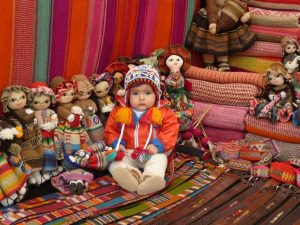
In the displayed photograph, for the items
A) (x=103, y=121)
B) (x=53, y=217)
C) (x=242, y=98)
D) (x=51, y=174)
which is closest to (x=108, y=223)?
(x=53, y=217)

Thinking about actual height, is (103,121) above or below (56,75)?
below

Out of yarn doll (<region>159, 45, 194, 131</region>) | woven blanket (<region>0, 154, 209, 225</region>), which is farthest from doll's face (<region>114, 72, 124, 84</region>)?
woven blanket (<region>0, 154, 209, 225</region>)

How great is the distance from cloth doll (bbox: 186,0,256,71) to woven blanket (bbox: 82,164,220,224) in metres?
0.80

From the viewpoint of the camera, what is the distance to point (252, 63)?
2.63 metres

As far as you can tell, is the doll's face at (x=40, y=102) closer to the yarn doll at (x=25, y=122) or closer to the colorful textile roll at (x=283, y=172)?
the yarn doll at (x=25, y=122)

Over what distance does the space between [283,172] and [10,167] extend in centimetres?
117

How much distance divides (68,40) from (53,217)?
83 centimetres

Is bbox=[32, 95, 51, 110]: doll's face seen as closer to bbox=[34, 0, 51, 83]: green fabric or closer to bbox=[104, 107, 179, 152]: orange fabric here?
bbox=[34, 0, 51, 83]: green fabric

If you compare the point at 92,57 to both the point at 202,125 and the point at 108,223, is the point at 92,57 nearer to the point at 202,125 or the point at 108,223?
the point at 202,125

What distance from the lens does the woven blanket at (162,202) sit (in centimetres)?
172

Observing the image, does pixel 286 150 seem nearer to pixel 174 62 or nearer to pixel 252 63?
pixel 252 63

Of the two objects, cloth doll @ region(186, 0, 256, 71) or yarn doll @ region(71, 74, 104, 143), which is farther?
cloth doll @ region(186, 0, 256, 71)

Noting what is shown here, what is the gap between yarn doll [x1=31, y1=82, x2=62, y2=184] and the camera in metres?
1.94

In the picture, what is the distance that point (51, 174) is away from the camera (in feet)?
6.53
